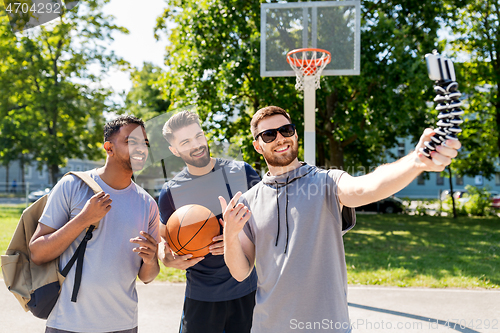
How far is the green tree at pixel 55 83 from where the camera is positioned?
21281mm

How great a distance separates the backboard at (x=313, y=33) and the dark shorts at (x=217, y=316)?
608 cm

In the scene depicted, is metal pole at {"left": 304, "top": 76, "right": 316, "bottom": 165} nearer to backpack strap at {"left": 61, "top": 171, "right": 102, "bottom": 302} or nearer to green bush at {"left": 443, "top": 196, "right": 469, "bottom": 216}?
backpack strap at {"left": 61, "top": 171, "right": 102, "bottom": 302}

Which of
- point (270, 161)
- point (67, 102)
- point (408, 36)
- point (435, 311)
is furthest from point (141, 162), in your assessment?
point (67, 102)

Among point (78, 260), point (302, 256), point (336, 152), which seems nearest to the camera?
point (302, 256)

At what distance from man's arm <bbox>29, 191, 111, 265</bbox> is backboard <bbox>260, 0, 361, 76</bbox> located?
21.1ft

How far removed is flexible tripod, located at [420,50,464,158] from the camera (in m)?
1.46

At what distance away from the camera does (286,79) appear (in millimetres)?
14000

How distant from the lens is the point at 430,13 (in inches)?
548

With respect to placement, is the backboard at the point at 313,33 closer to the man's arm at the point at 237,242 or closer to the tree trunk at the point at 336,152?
the man's arm at the point at 237,242

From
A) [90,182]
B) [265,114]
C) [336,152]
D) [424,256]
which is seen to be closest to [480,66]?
[336,152]

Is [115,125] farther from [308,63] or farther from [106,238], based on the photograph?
[308,63]

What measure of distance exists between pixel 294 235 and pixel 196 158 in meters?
1.05

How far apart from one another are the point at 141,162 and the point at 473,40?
2067cm

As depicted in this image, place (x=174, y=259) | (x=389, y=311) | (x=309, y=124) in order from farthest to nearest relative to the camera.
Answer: (x=309, y=124)
(x=389, y=311)
(x=174, y=259)
